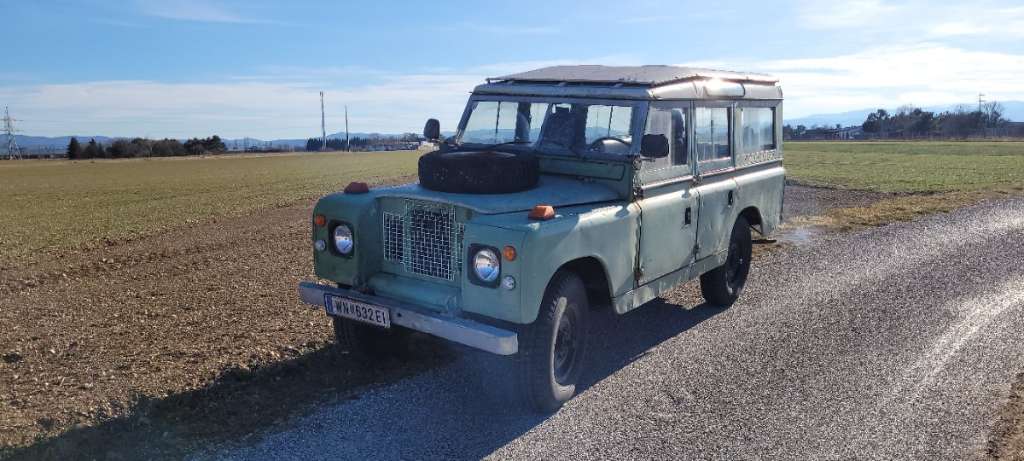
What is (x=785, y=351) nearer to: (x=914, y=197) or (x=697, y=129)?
(x=697, y=129)

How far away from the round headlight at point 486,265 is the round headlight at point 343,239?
1217 mm

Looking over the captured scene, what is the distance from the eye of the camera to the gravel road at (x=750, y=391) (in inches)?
191

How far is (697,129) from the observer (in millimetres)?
7164

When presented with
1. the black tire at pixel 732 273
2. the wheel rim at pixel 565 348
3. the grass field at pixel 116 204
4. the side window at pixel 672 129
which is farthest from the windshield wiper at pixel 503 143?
the grass field at pixel 116 204

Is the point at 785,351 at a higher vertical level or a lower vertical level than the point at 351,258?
Answer: lower

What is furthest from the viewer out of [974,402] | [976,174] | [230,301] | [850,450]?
[976,174]

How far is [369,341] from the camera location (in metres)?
6.31

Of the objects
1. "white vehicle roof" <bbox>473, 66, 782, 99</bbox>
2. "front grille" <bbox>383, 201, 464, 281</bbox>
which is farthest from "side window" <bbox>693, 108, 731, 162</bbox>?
"front grille" <bbox>383, 201, 464, 281</bbox>

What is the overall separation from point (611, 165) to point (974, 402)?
323cm

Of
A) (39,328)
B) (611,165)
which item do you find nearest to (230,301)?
(39,328)

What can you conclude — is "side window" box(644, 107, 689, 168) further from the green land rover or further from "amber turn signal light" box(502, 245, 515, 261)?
"amber turn signal light" box(502, 245, 515, 261)

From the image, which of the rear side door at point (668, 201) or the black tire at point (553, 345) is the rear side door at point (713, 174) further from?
the black tire at point (553, 345)

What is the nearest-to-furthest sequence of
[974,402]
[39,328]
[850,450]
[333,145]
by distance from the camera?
[850,450]
[974,402]
[39,328]
[333,145]

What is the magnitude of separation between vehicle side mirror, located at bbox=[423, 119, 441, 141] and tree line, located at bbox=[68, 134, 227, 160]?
8073 cm
